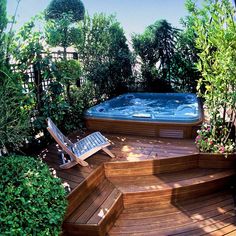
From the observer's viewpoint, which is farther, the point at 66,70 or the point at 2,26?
the point at 66,70

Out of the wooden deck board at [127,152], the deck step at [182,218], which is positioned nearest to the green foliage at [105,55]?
the wooden deck board at [127,152]

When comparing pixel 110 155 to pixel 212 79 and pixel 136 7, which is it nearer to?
pixel 212 79

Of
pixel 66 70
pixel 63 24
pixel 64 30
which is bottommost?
pixel 66 70

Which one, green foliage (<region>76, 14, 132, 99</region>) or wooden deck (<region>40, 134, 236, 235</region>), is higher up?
green foliage (<region>76, 14, 132, 99</region>)

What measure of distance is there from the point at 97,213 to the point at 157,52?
651 cm

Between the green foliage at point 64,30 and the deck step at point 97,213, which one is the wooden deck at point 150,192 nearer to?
the deck step at point 97,213

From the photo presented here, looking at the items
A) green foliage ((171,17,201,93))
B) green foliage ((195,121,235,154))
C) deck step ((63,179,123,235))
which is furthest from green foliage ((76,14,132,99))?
deck step ((63,179,123,235))

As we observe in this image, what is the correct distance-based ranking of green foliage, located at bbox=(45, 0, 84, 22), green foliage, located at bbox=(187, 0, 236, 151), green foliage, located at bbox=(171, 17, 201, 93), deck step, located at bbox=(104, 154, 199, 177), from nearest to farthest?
green foliage, located at bbox=(187, 0, 236, 151), deck step, located at bbox=(104, 154, 199, 177), green foliage, located at bbox=(171, 17, 201, 93), green foliage, located at bbox=(45, 0, 84, 22)

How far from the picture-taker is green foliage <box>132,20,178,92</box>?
8141mm

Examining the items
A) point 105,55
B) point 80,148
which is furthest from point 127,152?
point 105,55

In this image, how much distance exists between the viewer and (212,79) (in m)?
3.75

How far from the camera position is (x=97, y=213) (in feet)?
9.99

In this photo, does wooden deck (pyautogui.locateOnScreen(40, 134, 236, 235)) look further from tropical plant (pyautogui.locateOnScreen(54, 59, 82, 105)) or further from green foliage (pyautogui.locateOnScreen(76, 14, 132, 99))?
green foliage (pyautogui.locateOnScreen(76, 14, 132, 99))

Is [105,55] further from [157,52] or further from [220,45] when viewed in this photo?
[220,45]
